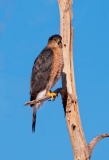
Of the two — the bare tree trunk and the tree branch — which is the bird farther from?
the tree branch

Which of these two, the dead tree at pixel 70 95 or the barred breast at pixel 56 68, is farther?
the barred breast at pixel 56 68

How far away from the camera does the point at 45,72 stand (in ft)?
22.6

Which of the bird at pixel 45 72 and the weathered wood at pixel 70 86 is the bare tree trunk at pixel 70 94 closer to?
the weathered wood at pixel 70 86

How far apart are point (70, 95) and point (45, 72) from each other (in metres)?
0.83

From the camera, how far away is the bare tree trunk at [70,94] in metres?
6.13

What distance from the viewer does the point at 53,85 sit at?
6934mm

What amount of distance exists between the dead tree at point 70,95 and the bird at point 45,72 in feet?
0.70

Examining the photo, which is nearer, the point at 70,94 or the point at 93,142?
the point at 93,142

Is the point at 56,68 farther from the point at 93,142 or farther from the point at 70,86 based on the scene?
the point at 93,142

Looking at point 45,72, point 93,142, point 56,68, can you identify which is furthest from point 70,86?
point 93,142

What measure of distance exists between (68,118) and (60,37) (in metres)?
1.45

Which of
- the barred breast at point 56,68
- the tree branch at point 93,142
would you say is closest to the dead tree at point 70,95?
the tree branch at point 93,142

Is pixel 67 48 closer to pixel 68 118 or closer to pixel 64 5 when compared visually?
pixel 64 5

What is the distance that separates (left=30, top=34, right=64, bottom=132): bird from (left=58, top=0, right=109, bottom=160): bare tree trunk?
0.22 meters
